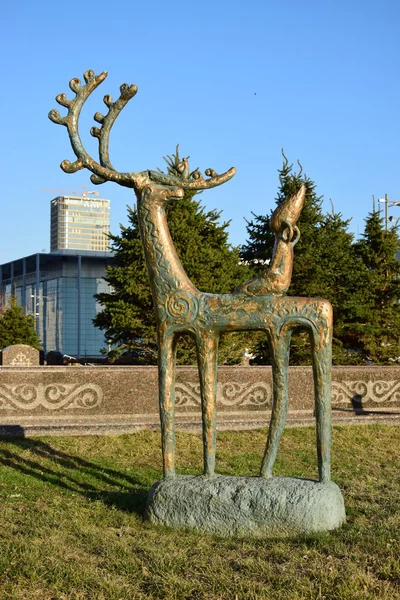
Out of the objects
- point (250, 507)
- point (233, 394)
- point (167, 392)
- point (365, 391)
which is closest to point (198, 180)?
point (167, 392)

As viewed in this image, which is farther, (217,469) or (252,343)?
(252,343)

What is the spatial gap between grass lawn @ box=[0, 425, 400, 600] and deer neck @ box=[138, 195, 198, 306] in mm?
2051

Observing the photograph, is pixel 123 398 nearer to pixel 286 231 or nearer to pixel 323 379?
pixel 323 379

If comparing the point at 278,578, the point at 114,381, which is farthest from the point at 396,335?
the point at 278,578

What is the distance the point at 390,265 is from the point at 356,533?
14.0 metres

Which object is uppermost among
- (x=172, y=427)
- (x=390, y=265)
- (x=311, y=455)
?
(x=390, y=265)

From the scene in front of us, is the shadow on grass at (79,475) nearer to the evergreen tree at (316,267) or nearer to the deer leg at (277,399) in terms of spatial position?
the deer leg at (277,399)

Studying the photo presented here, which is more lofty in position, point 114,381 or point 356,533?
point 114,381

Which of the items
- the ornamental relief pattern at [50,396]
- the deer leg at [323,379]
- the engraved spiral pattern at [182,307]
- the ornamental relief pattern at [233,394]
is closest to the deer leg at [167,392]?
the engraved spiral pattern at [182,307]

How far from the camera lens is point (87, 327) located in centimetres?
4159

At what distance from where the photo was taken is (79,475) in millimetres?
8617

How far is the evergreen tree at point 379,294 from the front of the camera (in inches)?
716

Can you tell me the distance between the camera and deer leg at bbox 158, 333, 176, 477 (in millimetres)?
6664

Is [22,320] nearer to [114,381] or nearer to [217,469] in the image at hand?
[114,381]
